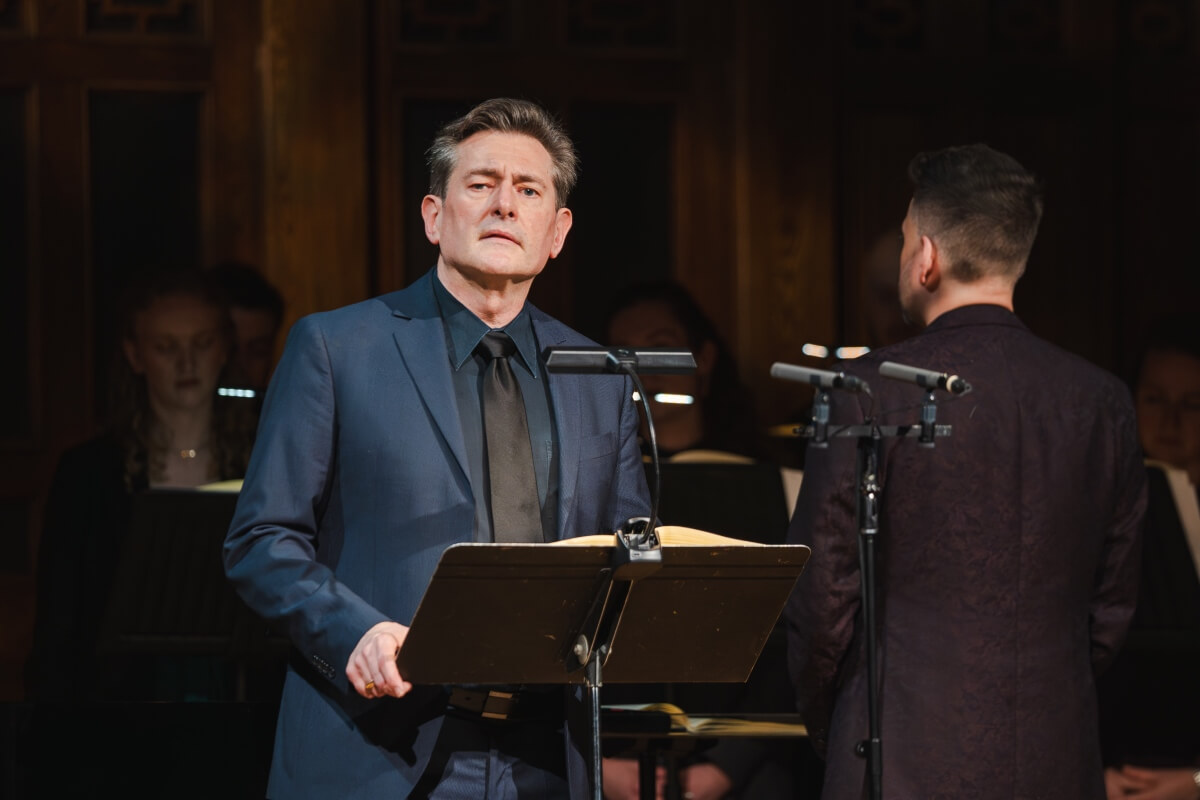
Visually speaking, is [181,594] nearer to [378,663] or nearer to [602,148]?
[378,663]

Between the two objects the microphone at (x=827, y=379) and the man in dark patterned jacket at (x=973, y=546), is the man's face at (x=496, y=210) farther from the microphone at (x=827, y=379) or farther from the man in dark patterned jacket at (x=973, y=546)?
the man in dark patterned jacket at (x=973, y=546)

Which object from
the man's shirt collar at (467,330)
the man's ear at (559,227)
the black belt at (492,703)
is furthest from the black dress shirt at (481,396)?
the black belt at (492,703)

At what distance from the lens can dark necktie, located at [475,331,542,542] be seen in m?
2.49

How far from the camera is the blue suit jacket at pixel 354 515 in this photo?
2350 mm

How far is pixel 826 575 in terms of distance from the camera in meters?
2.91

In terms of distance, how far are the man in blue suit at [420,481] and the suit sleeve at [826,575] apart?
16.8 inches

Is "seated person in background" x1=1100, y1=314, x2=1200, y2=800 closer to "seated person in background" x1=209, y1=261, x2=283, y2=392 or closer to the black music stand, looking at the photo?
the black music stand

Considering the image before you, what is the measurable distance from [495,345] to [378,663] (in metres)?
0.64

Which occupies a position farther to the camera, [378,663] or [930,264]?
[930,264]

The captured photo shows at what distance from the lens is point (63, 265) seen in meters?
5.94

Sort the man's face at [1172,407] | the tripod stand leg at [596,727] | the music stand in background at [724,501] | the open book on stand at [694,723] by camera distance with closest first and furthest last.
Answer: the tripod stand leg at [596,727] < the open book on stand at [694,723] < the music stand in background at [724,501] < the man's face at [1172,407]

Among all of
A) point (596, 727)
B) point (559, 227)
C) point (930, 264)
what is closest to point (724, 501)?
point (930, 264)

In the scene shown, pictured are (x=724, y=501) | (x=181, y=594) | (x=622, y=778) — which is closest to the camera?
(x=622, y=778)

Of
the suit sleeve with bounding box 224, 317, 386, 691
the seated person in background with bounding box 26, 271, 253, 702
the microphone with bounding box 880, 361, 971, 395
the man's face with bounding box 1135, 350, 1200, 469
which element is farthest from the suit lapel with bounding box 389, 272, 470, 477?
the man's face with bounding box 1135, 350, 1200, 469
